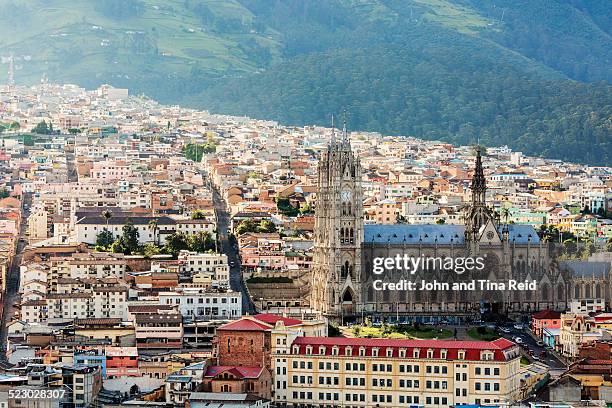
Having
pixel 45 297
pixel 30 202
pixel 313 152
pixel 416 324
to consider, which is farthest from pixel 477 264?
pixel 313 152

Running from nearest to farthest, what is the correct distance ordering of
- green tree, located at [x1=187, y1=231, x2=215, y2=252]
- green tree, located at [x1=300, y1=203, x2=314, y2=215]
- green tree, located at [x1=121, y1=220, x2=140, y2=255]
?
green tree, located at [x1=121, y1=220, x2=140, y2=255] < green tree, located at [x1=187, y1=231, x2=215, y2=252] < green tree, located at [x1=300, y1=203, x2=314, y2=215]

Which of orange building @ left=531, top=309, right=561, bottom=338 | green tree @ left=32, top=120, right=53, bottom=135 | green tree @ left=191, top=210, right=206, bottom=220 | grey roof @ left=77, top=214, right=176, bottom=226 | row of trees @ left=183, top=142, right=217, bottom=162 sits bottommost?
orange building @ left=531, top=309, right=561, bottom=338

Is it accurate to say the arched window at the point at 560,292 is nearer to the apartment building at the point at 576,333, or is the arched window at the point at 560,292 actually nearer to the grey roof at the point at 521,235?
the grey roof at the point at 521,235

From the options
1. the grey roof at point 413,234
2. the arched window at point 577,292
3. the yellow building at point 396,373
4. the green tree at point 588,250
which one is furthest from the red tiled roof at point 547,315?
the yellow building at point 396,373

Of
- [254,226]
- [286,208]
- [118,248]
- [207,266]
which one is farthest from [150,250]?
[286,208]

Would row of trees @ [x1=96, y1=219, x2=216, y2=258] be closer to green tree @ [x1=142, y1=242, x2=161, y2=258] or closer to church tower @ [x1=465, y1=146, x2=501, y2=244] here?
green tree @ [x1=142, y1=242, x2=161, y2=258]

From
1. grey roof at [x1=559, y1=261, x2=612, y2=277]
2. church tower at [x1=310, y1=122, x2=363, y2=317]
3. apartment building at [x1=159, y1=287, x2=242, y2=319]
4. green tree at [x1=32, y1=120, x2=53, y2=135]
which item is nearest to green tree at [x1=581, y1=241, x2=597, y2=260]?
grey roof at [x1=559, y1=261, x2=612, y2=277]
